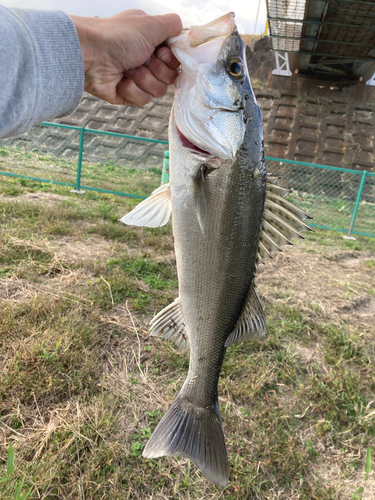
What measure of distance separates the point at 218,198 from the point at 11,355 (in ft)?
6.71

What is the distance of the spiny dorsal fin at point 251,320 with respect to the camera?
173cm

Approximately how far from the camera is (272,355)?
10.6 ft

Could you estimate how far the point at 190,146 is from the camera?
Result: 157cm

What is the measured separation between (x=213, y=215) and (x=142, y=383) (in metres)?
1.75

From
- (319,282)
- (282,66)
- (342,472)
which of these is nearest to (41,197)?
(319,282)

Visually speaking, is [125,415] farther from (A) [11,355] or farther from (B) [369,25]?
(B) [369,25]

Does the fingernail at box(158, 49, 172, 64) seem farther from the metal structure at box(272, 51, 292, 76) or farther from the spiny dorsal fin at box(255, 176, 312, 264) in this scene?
the metal structure at box(272, 51, 292, 76)

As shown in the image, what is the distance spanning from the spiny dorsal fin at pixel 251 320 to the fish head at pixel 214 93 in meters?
0.68

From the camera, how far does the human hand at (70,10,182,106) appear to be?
5.65 feet

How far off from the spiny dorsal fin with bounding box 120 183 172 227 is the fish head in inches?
10.1

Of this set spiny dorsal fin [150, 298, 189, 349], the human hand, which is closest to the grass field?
spiny dorsal fin [150, 298, 189, 349]

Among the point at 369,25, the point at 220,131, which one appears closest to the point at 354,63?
the point at 369,25

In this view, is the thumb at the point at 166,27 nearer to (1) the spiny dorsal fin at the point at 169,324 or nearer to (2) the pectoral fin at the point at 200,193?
(2) the pectoral fin at the point at 200,193

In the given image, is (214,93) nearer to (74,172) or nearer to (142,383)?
(142,383)
